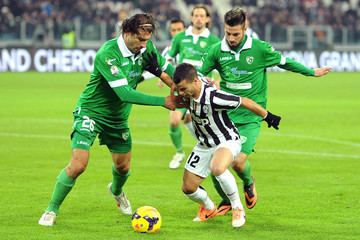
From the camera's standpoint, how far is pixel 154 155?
50.5 ft

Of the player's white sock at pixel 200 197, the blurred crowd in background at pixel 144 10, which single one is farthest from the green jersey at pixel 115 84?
the blurred crowd in background at pixel 144 10

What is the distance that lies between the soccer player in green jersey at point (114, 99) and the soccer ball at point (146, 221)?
0.74 meters

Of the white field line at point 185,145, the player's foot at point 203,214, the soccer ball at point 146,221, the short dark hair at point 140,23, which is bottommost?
the white field line at point 185,145

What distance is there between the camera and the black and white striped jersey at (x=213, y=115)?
894 cm

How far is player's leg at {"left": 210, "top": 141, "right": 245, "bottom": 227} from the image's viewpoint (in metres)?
9.05

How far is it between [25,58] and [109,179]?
23.1m

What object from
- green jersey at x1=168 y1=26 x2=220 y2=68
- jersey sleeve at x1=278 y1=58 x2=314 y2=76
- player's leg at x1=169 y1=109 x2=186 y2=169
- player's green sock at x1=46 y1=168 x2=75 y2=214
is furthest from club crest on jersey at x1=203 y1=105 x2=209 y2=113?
green jersey at x1=168 y1=26 x2=220 y2=68

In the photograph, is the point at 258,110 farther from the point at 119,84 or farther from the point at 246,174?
the point at 119,84

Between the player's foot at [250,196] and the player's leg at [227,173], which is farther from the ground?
the player's leg at [227,173]

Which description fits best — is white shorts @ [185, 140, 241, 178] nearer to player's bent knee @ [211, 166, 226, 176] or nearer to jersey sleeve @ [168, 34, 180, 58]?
player's bent knee @ [211, 166, 226, 176]

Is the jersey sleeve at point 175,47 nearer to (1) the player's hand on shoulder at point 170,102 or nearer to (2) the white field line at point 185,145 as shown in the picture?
(2) the white field line at point 185,145

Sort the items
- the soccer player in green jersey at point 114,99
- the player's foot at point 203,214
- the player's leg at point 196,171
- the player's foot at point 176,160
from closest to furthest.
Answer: the soccer player in green jersey at point 114,99, the player's leg at point 196,171, the player's foot at point 203,214, the player's foot at point 176,160

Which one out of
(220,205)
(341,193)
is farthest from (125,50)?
(341,193)

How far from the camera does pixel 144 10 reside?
44250 mm
